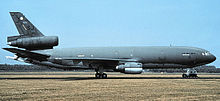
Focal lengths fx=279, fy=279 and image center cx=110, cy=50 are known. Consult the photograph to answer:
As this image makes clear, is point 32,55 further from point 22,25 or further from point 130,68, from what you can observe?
point 130,68

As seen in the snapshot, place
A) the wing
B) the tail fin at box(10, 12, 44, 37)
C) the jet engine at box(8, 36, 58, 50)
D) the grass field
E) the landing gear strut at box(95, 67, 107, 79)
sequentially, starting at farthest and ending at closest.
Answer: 1. the landing gear strut at box(95, 67, 107, 79)
2. the tail fin at box(10, 12, 44, 37)
3. the jet engine at box(8, 36, 58, 50)
4. the wing
5. the grass field

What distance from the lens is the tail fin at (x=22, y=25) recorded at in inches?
1253

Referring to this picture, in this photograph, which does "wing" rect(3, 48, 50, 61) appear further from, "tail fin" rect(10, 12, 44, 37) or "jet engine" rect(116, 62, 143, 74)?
"jet engine" rect(116, 62, 143, 74)

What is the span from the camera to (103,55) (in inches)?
1348

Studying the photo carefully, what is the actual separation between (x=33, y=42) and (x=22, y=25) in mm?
2323

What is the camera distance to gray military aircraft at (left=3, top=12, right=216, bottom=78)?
104ft

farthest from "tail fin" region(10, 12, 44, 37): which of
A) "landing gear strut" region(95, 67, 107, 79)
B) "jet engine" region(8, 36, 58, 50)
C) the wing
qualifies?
"landing gear strut" region(95, 67, 107, 79)

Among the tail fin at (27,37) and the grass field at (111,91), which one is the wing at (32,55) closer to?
the tail fin at (27,37)

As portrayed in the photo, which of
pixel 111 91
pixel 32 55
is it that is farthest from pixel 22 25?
pixel 111 91

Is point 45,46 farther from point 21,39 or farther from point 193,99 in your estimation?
point 193,99

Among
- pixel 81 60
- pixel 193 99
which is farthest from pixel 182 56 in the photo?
pixel 193 99

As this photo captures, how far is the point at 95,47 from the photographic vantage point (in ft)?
116

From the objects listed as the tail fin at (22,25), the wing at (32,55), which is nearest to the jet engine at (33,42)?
the tail fin at (22,25)

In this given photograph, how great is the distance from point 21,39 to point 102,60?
9418 mm
